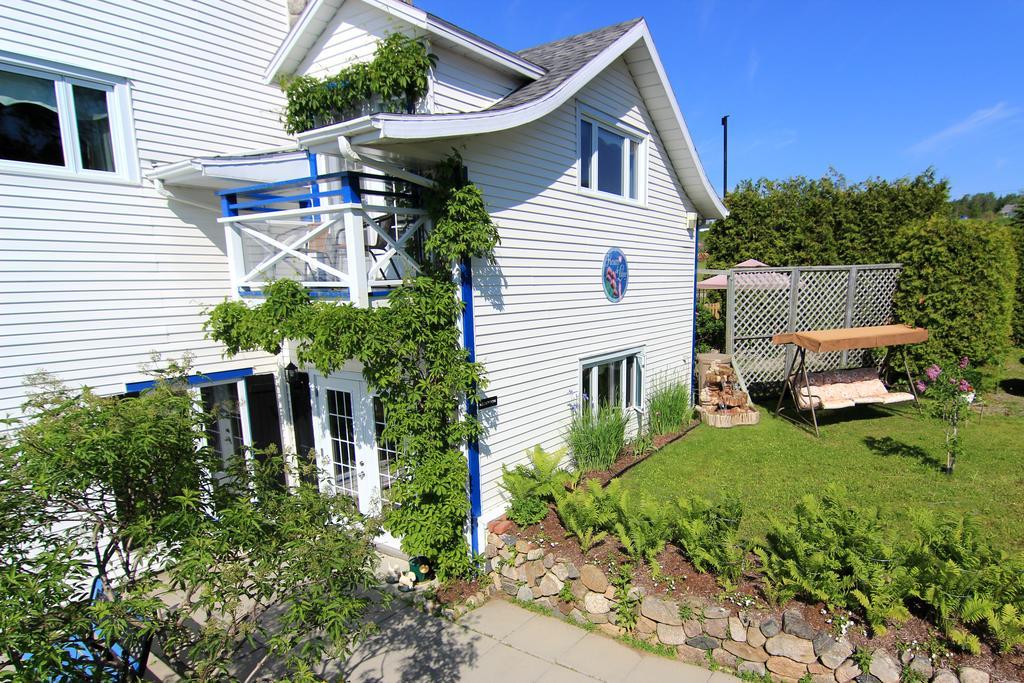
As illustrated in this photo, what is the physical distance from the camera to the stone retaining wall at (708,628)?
402 cm

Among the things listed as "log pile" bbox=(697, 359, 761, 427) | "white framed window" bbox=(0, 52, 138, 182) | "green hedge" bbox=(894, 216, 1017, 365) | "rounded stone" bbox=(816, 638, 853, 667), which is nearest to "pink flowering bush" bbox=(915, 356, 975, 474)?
"log pile" bbox=(697, 359, 761, 427)

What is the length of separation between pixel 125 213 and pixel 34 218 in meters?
0.85

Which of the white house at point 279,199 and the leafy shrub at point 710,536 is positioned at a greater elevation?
the white house at point 279,199

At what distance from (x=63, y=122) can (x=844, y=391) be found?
40.4 feet

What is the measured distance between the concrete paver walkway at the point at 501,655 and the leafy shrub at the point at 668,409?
4905 mm

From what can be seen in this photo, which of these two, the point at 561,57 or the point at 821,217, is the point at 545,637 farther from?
the point at 821,217

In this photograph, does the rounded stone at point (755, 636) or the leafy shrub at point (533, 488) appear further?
the leafy shrub at point (533, 488)

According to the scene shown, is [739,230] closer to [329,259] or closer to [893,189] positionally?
[893,189]

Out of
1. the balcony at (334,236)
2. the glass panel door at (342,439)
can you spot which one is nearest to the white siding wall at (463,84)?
the balcony at (334,236)

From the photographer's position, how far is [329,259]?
21.5 ft

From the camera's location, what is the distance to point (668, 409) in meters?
9.66

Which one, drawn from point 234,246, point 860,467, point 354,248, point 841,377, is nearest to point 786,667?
point 860,467

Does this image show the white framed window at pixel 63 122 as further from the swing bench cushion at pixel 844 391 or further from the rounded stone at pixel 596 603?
the swing bench cushion at pixel 844 391

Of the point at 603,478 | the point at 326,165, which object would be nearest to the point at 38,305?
the point at 326,165
